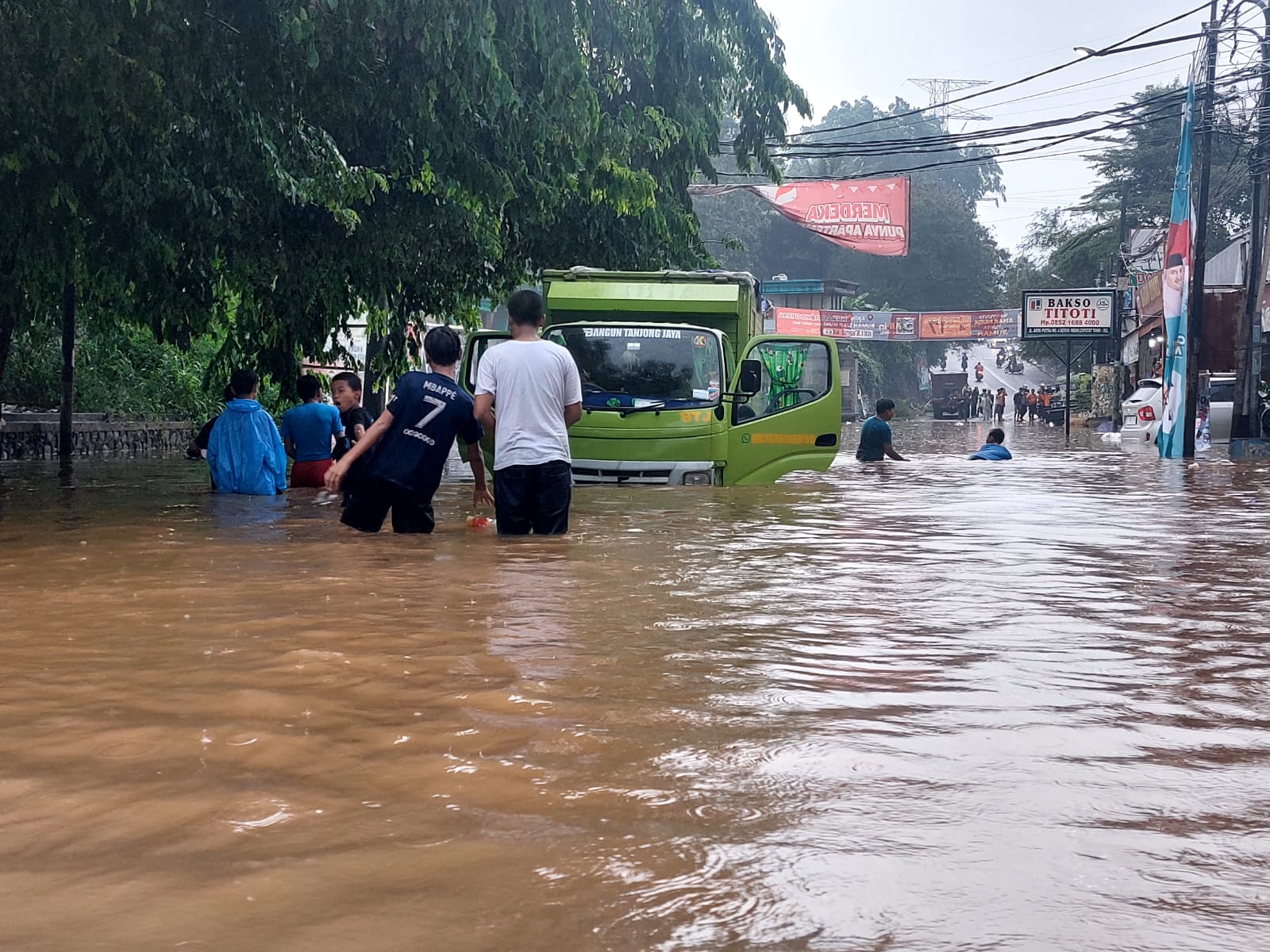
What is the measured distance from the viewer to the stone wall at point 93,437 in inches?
891

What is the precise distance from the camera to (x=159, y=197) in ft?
41.7

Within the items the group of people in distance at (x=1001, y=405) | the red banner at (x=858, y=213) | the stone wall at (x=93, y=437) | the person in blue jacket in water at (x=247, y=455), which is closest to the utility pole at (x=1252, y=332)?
the stone wall at (x=93, y=437)

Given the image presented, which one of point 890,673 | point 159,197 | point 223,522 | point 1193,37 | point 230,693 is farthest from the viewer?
point 1193,37

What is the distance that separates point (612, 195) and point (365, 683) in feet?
35.6

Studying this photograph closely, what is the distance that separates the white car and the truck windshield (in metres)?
21.7

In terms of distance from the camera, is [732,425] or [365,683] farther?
[732,425]

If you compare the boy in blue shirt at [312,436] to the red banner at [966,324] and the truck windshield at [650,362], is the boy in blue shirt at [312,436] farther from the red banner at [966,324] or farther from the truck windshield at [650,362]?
the red banner at [966,324]

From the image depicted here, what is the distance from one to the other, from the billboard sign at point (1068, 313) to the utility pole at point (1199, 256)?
1675 centimetres

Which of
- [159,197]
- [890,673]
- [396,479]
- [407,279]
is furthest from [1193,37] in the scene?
[890,673]

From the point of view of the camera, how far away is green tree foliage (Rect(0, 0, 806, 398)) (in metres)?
10.0

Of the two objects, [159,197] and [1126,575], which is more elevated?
[159,197]

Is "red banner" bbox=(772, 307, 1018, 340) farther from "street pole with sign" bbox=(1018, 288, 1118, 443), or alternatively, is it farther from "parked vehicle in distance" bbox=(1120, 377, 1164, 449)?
"parked vehicle in distance" bbox=(1120, 377, 1164, 449)

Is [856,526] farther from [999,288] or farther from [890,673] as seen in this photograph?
[999,288]

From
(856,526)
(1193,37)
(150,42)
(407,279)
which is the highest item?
(1193,37)
